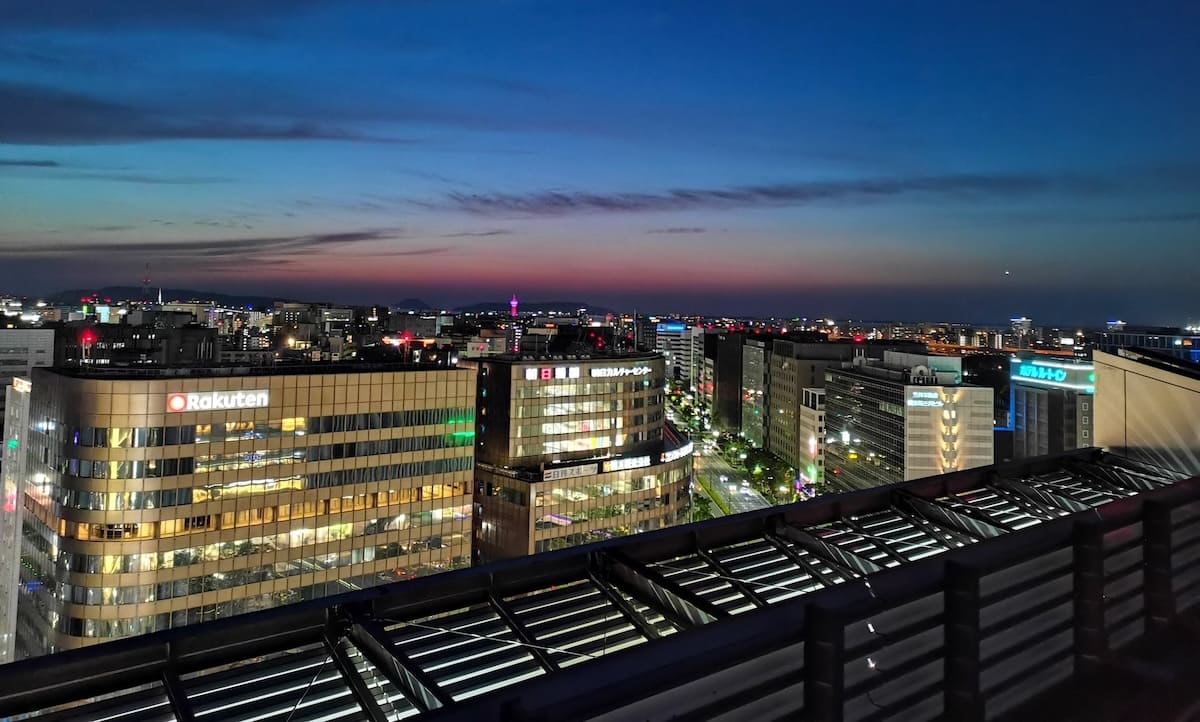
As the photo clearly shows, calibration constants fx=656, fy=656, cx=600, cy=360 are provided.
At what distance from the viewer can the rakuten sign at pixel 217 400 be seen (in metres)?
30.0

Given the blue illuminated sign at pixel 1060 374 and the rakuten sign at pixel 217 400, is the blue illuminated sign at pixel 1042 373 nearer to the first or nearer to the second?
the blue illuminated sign at pixel 1060 374

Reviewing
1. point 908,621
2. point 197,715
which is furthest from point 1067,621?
point 197,715

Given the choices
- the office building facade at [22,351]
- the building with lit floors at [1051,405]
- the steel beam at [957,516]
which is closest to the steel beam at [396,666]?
the steel beam at [957,516]

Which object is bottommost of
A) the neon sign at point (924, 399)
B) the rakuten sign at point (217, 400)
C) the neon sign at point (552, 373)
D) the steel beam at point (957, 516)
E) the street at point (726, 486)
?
the street at point (726, 486)

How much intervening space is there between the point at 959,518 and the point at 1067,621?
288 cm

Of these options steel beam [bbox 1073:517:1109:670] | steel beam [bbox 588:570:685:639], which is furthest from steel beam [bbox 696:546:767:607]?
steel beam [bbox 1073:517:1109:670]

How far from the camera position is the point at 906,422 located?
6228 centimetres

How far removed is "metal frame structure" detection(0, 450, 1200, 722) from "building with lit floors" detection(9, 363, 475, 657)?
1212 inches

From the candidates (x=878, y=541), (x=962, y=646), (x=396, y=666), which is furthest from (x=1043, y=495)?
(x=396, y=666)

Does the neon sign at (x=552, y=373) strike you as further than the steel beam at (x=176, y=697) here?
Yes

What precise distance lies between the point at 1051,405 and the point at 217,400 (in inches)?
2872

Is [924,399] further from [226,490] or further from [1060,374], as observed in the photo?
[226,490]

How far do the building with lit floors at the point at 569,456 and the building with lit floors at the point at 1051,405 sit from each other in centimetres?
4090

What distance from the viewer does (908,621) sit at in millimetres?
3164
